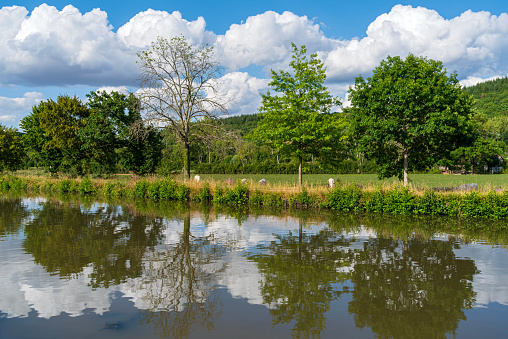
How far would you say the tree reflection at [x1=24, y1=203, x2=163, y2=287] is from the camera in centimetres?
880

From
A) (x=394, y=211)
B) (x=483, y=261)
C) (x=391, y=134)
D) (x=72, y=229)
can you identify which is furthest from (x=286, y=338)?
(x=391, y=134)

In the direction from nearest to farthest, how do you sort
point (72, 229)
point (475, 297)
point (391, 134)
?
point (475, 297)
point (72, 229)
point (391, 134)

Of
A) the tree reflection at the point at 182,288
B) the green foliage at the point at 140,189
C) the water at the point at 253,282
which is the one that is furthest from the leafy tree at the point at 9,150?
the tree reflection at the point at 182,288

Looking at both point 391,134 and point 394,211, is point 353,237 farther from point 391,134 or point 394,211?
point 391,134

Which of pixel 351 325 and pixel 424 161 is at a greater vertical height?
pixel 424 161

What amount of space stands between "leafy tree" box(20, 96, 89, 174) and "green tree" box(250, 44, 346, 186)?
2089 cm

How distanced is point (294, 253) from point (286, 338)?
481cm

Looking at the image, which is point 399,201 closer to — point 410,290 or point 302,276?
point 410,290

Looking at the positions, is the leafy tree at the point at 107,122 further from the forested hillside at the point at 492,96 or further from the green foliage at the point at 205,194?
the forested hillside at the point at 492,96

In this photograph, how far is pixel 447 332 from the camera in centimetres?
563

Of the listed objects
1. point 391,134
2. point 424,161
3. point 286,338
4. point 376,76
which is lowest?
point 286,338

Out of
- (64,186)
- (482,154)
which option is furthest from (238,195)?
(482,154)

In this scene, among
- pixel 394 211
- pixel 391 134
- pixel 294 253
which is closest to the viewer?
pixel 294 253

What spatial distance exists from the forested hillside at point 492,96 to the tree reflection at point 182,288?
439 ft
